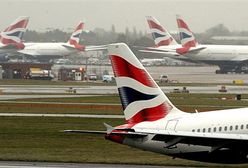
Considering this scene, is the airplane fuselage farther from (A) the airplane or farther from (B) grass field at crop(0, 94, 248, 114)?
(B) grass field at crop(0, 94, 248, 114)

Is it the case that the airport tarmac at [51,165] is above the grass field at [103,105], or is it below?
above

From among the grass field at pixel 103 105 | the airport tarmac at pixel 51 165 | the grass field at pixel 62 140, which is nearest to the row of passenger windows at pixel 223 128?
the grass field at pixel 62 140

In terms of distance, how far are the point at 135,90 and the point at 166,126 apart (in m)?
2.14

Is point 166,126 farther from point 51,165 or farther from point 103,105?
point 103,105

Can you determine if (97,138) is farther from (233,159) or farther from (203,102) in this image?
(203,102)

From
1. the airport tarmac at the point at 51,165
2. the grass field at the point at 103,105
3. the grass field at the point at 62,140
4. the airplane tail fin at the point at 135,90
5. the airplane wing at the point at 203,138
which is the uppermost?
the airplane tail fin at the point at 135,90

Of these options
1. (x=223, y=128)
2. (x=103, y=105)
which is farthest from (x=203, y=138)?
(x=103, y=105)

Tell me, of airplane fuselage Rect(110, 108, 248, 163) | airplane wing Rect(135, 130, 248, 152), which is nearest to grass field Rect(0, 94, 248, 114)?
airplane fuselage Rect(110, 108, 248, 163)

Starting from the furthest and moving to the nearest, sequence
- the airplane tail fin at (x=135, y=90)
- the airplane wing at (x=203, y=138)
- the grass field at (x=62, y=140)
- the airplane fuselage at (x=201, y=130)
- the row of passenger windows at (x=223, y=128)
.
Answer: the grass field at (x=62, y=140), the airplane tail fin at (x=135, y=90), the airplane fuselage at (x=201, y=130), the row of passenger windows at (x=223, y=128), the airplane wing at (x=203, y=138)

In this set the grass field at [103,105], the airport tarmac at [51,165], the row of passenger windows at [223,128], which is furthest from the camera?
the grass field at [103,105]

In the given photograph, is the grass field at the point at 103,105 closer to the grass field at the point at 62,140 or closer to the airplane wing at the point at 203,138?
the grass field at the point at 62,140

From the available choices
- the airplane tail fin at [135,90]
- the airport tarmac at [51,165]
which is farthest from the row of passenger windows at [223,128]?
the airport tarmac at [51,165]

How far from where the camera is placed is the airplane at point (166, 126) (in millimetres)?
37062

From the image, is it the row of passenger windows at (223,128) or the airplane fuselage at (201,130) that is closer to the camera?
the row of passenger windows at (223,128)
